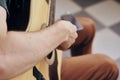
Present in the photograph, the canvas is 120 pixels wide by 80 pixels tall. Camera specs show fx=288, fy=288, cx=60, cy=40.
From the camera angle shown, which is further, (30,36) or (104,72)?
(104,72)

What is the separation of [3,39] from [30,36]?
81 millimetres

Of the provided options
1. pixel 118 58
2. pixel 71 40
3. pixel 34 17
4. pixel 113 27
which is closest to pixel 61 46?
pixel 71 40

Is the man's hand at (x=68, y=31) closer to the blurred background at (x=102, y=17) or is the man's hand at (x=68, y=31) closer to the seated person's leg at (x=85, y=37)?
the seated person's leg at (x=85, y=37)

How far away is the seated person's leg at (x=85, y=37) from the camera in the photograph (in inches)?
43.2

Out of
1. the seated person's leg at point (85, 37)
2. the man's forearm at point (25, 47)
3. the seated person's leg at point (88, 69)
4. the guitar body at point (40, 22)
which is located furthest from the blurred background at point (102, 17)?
the man's forearm at point (25, 47)

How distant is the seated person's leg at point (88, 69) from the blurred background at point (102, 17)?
1.67 ft

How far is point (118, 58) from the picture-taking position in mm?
1464

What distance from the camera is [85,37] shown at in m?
1.11

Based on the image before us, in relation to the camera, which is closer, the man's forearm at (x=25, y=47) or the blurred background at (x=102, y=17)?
the man's forearm at (x=25, y=47)

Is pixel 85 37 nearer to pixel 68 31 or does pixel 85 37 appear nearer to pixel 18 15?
pixel 68 31

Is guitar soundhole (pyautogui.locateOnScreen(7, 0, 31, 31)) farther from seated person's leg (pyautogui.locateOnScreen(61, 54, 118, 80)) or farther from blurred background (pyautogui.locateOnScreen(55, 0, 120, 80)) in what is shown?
blurred background (pyautogui.locateOnScreen(55, 0, 120, 80))

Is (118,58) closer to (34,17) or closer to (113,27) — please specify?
(113,27)

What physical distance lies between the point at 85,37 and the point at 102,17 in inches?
25.2

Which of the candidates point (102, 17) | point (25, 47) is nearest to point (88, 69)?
point (25, 47)
